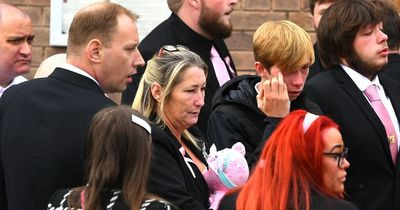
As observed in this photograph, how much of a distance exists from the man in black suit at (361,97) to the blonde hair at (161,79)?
0.88m

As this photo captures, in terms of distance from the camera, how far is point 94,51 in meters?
4.89

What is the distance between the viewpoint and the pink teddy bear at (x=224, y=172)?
194 inches

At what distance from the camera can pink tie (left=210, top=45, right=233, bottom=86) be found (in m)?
6.62

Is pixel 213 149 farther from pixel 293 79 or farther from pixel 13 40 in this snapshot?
pixel 13 40

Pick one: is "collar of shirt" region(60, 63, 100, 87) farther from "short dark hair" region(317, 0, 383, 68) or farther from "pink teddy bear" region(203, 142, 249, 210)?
"short dark hair" region(317, 0, 383, 68)

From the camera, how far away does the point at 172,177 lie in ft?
15.0

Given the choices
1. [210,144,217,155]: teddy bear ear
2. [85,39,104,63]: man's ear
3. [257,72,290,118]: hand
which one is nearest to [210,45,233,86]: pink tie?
[257,72,290,118]: hand

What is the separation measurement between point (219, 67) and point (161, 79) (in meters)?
1.67

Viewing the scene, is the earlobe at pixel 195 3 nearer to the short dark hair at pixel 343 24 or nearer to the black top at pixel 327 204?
the short dark hair at pixel 343 24

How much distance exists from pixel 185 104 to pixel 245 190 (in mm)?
896

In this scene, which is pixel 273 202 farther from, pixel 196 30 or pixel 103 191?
pixel 196 30

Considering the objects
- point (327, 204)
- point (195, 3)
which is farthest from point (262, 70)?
point (327, 204)

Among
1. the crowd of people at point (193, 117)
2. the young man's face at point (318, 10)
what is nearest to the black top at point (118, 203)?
the crowd of people at point (193, 117)

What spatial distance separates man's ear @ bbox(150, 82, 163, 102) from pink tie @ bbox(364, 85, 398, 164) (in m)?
1.23
